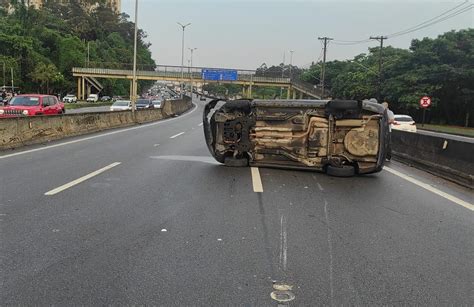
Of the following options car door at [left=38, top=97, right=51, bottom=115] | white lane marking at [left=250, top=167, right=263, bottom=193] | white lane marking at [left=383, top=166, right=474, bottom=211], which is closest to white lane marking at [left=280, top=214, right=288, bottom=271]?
white lane marking at [left=250, top=167, right=263, bottom=193]

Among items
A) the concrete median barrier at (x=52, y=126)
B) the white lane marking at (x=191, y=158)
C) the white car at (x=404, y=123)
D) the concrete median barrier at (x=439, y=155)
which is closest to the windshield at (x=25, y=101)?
the concrete median barrier at (x=52, y=126)

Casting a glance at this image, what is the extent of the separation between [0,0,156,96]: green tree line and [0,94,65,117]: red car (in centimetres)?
5604

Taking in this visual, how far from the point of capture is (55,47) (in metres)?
94.9

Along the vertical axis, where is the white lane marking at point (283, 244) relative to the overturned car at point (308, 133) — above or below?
below

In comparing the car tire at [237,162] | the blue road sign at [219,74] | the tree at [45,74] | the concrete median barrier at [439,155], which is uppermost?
the blue road sign at [219,74]

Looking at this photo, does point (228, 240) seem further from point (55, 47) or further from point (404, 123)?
point (55, 47)

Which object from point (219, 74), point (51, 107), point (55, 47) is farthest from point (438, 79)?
point (55, 47)

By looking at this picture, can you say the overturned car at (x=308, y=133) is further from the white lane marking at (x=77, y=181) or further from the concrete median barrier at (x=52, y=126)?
the concrete median barrier at (x=52, y=126)

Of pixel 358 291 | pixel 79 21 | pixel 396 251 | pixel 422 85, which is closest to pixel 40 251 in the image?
pixel 358 291

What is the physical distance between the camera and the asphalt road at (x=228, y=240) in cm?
404

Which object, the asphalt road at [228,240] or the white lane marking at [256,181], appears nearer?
the asphalt road at [228,240]

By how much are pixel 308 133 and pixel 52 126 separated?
10883 millimetres

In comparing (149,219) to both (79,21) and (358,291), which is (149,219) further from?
(79,21)

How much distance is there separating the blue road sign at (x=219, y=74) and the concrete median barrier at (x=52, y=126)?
52.0m
